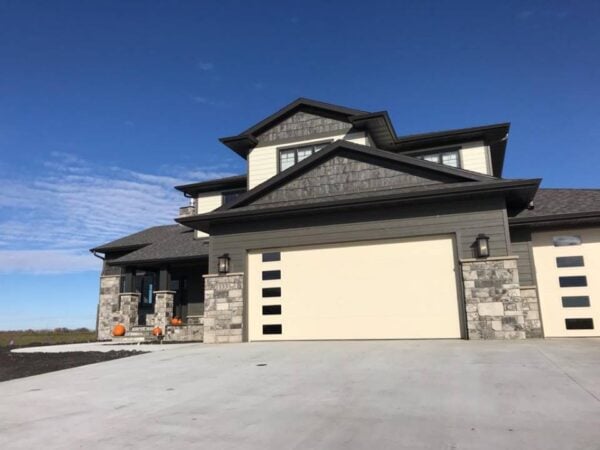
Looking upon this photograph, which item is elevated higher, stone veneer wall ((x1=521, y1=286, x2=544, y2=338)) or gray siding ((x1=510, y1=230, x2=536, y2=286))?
gray siding ((x1=510, y1=230, x2=536, y2=286))

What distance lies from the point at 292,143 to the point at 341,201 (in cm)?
516

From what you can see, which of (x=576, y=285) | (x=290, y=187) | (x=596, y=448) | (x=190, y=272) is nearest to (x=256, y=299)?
(x=290, y=187)

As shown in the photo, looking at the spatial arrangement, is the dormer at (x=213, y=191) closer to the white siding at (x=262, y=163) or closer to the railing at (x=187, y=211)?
the railing at (x=187, y=211)

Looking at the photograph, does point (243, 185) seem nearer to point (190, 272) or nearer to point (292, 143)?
point (292, 143)

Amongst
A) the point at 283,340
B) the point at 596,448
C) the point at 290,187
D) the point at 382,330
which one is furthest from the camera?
the point at 290,187

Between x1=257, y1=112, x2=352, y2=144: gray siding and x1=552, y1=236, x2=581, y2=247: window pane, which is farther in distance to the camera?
x1=257, y1=112, x2=352, y2=144: gray siding

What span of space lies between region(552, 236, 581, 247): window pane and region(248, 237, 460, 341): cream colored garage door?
3.46 meters

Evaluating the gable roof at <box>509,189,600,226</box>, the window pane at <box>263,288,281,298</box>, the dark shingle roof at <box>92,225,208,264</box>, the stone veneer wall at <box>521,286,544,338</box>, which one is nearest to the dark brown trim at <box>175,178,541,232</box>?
the gable roof at <box>509,189,600,226</box>

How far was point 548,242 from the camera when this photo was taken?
40.2 feet

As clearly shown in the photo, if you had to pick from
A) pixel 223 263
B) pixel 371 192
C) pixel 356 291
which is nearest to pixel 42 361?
pixel 223 263

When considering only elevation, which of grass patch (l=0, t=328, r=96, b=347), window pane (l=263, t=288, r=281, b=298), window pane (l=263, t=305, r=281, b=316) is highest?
window pane (l=263, t=288, r=281, b=298)

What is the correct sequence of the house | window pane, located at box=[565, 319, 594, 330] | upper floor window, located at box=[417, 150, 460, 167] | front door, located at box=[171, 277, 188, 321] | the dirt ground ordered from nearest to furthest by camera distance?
the dirt ground → the house → window pane, located at box=[565, 319, 594, 330] → upper floor window, located at box=[417, 150, 460, 167] → front door, located at box=[171, 277, 188, 321]

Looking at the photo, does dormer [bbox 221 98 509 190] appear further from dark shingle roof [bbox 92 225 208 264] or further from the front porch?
the front porch

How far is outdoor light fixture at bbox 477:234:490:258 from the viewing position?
10.7 m
